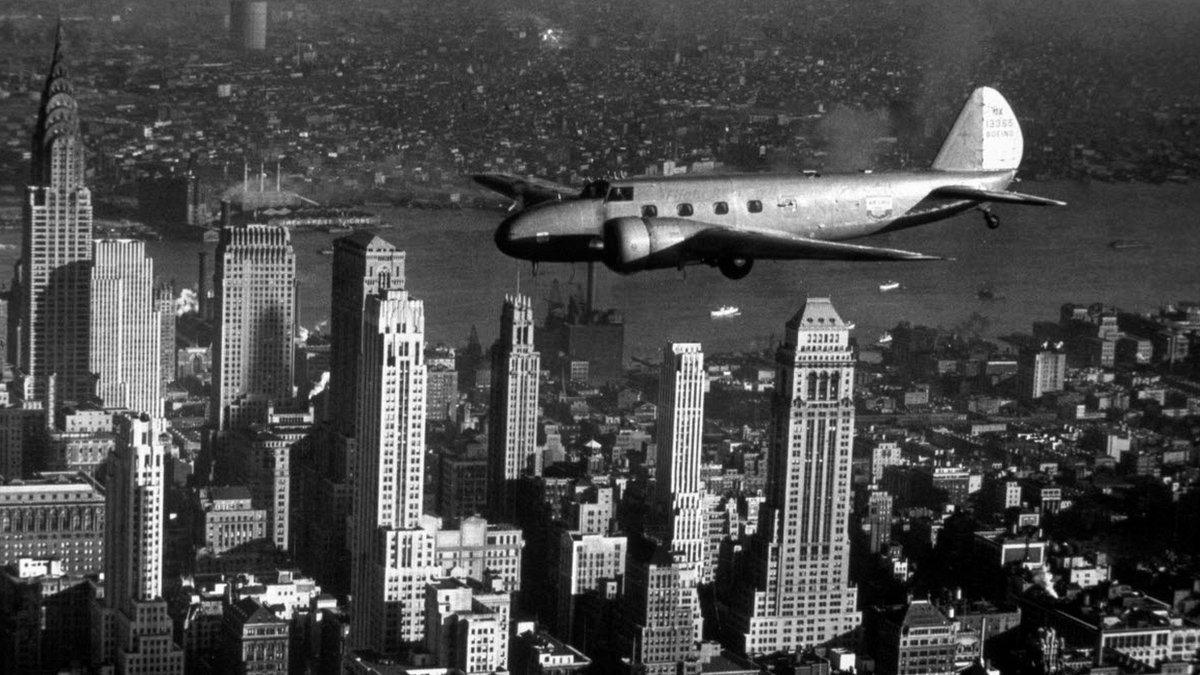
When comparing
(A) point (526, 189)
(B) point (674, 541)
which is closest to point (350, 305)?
(B) point (674, 541)

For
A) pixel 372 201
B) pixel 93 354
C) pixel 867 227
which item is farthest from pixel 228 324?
pixel 867 227

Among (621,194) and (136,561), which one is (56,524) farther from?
(621,194)

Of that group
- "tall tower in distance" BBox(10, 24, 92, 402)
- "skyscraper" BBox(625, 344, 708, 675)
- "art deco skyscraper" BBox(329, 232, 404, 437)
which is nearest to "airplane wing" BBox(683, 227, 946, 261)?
"skyscraper" BBox(625, 344, 708, 675)

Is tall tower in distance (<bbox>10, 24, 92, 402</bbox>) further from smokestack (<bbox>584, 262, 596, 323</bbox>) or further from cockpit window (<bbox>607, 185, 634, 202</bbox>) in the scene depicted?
cockpit window (<bbox>607, 185, 634, 202</bbox>)

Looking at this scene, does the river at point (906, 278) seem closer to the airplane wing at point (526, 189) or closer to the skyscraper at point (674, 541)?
the skyscraper at point (674, 541)

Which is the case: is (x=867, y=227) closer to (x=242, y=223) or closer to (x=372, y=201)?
(x=372, y=201)

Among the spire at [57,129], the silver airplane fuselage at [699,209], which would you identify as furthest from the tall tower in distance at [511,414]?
the silver airplane fuselage at [699,209]

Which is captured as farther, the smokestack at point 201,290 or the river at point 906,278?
the smokestack at point 201,290
